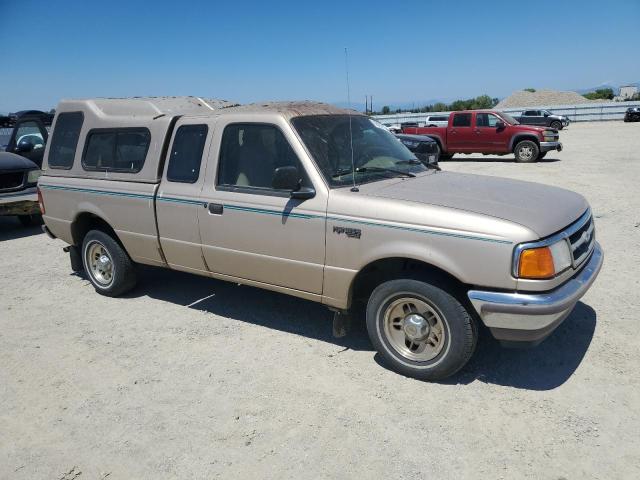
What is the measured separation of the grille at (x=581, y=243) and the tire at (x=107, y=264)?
14.2ft

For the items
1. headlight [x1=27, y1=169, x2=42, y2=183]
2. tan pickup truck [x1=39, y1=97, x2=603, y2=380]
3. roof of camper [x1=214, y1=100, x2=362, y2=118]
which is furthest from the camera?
headlight [x1=27, y1=169, x2=42, y2=183]

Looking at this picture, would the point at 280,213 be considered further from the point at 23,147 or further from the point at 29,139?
the point at 29,139

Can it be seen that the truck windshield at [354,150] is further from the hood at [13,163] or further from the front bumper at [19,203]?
the hood at [13,163]

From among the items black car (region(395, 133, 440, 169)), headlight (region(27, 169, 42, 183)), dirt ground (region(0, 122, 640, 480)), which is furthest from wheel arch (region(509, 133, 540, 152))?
headlight (region(27, 169, 42, 183))

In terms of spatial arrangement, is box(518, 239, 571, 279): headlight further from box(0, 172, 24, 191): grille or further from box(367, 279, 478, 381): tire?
box(0, 172, 24, 191): grille

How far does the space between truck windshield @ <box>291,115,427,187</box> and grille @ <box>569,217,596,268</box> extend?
138 cm

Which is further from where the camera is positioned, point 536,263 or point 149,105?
point 149,105

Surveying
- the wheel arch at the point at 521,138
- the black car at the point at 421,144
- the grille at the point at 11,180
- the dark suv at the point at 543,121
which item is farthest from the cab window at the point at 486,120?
the dark suv at the point at 543,121

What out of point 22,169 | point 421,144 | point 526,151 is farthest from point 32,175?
point 526,151

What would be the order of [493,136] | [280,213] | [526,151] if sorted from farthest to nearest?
1. [493,136]
2. [526,151]
3. [280,213]

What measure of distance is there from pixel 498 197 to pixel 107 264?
4.24 metres

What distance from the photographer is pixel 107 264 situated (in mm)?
5648

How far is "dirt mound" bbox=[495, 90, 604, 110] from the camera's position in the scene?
205 ft

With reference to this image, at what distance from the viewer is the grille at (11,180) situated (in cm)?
900
